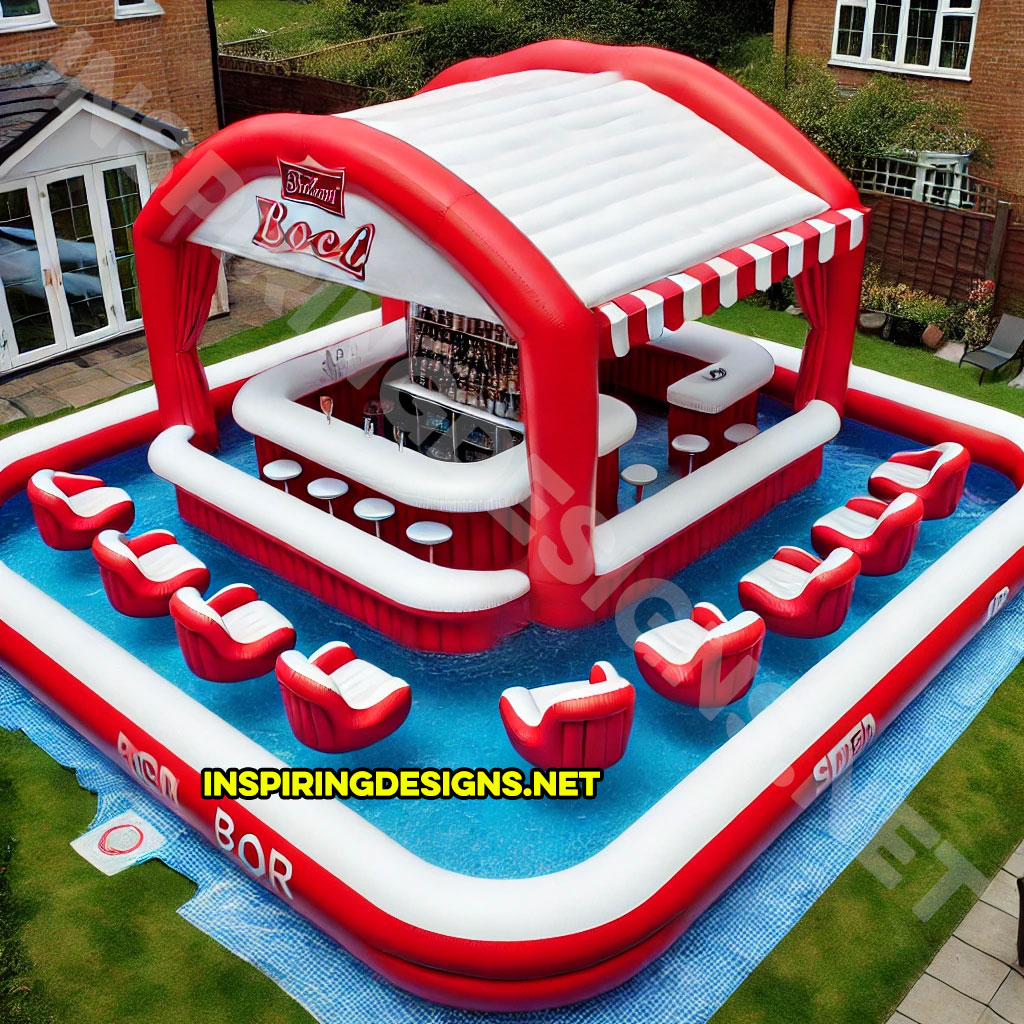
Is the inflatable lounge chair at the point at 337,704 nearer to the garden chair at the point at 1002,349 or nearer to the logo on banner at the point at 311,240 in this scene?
the logo on banner at the point at 311,240

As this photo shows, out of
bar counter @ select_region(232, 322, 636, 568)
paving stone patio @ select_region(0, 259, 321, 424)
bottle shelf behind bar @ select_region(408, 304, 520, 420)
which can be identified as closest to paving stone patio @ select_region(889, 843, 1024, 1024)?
bar counter @ select_region(232, 322, 636, 568)

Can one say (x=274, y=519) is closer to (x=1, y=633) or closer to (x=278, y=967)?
(x=1, y=633)

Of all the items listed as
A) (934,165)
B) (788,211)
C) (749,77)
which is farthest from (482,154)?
(749,77)

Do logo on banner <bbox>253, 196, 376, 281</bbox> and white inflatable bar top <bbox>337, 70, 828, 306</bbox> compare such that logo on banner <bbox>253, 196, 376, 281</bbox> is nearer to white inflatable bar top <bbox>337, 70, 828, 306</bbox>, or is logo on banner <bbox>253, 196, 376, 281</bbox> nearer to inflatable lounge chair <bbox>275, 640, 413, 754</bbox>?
white inflatable bar top <bbox>337, 70, 828, 306</bbox>

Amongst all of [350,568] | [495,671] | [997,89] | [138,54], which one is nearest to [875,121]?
[997,89]

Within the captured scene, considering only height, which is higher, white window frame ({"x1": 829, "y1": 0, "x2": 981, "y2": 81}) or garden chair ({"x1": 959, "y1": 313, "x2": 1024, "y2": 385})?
white window frame ({"x1": 829, "y1": 0, "x2": 981, "y2": 81})

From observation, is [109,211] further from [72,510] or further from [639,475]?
[639,475]
